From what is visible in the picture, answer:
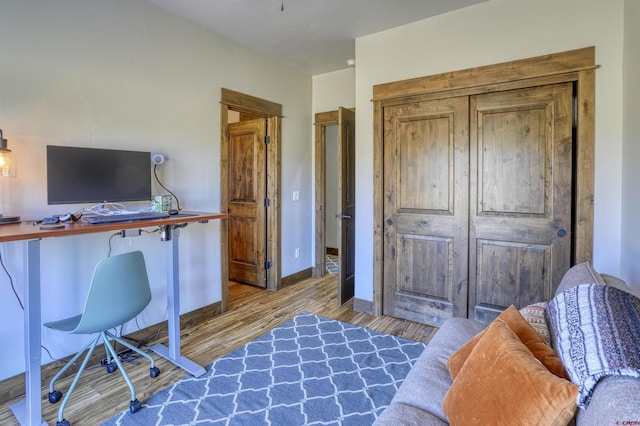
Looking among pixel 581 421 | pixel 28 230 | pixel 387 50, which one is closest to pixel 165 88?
pixel 28 230

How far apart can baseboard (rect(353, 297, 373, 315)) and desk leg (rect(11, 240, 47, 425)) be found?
8.22 feet

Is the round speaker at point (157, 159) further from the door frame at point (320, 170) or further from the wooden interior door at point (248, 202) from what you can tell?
the door frame at point (320, 170)

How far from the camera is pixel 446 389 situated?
1.32 metres

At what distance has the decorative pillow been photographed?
4.45 feet

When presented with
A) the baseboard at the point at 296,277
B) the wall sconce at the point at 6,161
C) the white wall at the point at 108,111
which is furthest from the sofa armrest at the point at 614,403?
the baseboard at the point at 296,277

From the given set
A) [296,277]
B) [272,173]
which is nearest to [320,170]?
[272,173]

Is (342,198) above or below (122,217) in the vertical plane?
above

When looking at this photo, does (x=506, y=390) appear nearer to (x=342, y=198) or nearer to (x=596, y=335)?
(x=596, y=335)

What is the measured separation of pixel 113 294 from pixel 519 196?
2906 mm

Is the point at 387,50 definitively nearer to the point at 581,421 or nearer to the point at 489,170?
the point at 489,170

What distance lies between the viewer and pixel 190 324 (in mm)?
3115

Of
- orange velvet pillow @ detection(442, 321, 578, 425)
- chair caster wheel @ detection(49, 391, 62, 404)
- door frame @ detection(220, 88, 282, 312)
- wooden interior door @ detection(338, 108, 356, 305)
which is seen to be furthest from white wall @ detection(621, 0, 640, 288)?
chair caster wheel @ detection(49, 391, 62, 404)

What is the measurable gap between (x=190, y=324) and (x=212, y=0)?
2.75 m

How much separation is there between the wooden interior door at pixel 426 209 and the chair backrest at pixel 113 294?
6.98 feet
